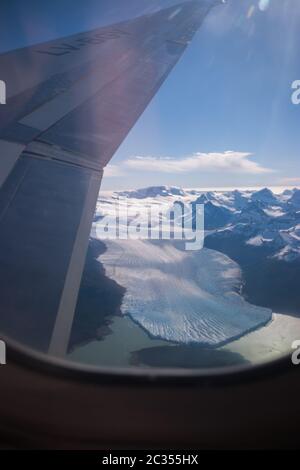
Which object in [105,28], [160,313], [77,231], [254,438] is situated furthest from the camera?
[160,313]

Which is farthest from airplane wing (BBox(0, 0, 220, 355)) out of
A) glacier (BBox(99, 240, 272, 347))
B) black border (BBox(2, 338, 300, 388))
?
glacier (BBox(99, 240, 272, 347))

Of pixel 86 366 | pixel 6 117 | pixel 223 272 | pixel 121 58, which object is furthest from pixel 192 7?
pixel 223 272

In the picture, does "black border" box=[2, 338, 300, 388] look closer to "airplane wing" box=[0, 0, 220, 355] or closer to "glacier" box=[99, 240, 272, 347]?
"airplane wing" box=[0, 0, 220, 355]

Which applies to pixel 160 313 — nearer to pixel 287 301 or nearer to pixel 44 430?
pixel 287 301

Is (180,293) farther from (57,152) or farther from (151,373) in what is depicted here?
(151,373)

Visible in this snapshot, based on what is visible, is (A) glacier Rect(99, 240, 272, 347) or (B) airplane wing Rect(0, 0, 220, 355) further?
(A) glacier Rect(99, 240, 272, 347)

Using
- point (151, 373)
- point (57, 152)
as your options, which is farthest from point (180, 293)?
point (151, 373)

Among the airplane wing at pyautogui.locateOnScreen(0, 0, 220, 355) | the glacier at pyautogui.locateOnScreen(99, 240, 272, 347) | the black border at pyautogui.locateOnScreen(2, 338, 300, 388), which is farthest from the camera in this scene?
the glacier at pyautogui.locateOnScreen(99, 240, 272, 347)

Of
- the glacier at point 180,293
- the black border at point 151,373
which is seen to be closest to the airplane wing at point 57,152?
the black border at point 151,373
